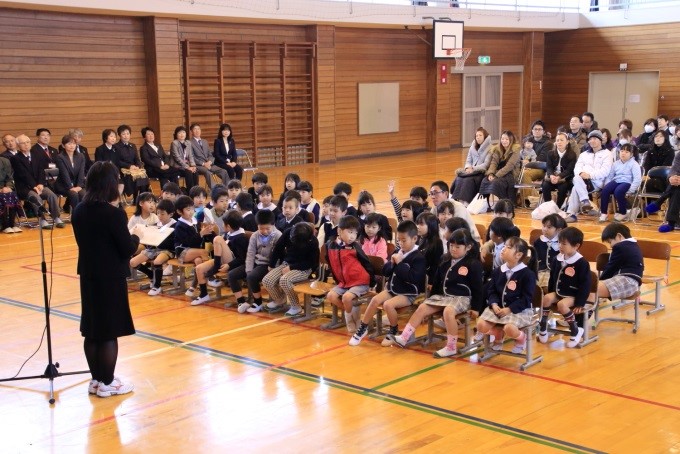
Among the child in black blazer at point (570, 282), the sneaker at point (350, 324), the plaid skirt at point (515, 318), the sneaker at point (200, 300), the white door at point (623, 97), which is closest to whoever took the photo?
the plaid skirt at point (515, 318)

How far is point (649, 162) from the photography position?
13.6 metres

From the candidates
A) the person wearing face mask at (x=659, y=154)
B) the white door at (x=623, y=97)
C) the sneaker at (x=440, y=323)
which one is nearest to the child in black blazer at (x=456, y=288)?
the sneaker at (x=440, y=323)

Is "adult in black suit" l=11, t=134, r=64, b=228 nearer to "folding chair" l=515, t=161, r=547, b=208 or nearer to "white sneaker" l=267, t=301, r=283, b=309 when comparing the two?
"white sneaker" l=267, t=301, r=283, b=309

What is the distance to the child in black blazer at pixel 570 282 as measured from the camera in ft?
22.0

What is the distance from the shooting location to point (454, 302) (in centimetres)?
658

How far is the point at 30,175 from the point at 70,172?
741mm

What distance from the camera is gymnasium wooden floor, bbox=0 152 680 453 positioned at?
5039 mm

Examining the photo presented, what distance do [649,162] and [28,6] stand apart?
11259mm

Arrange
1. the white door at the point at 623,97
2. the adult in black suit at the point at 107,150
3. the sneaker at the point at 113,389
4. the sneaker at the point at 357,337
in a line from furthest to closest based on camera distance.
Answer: the white door at the point at 623,97 < the adult in black suit at the point at 107,150 < the sneaker at the point at 357,337 < the sneaker at the point at 113,389

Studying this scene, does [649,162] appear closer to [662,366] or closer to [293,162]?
[662,366]

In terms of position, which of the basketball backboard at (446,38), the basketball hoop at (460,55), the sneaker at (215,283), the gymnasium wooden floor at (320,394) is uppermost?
the basketball backboard at (446,38)

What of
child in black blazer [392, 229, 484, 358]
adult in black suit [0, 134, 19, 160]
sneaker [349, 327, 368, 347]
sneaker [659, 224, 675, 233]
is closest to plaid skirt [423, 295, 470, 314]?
child in black blazer [392, 229, 484, 358]

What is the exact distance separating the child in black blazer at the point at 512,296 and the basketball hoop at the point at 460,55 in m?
16.5

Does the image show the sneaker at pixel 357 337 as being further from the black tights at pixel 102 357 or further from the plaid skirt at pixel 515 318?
the black tights at pixel 102 357
